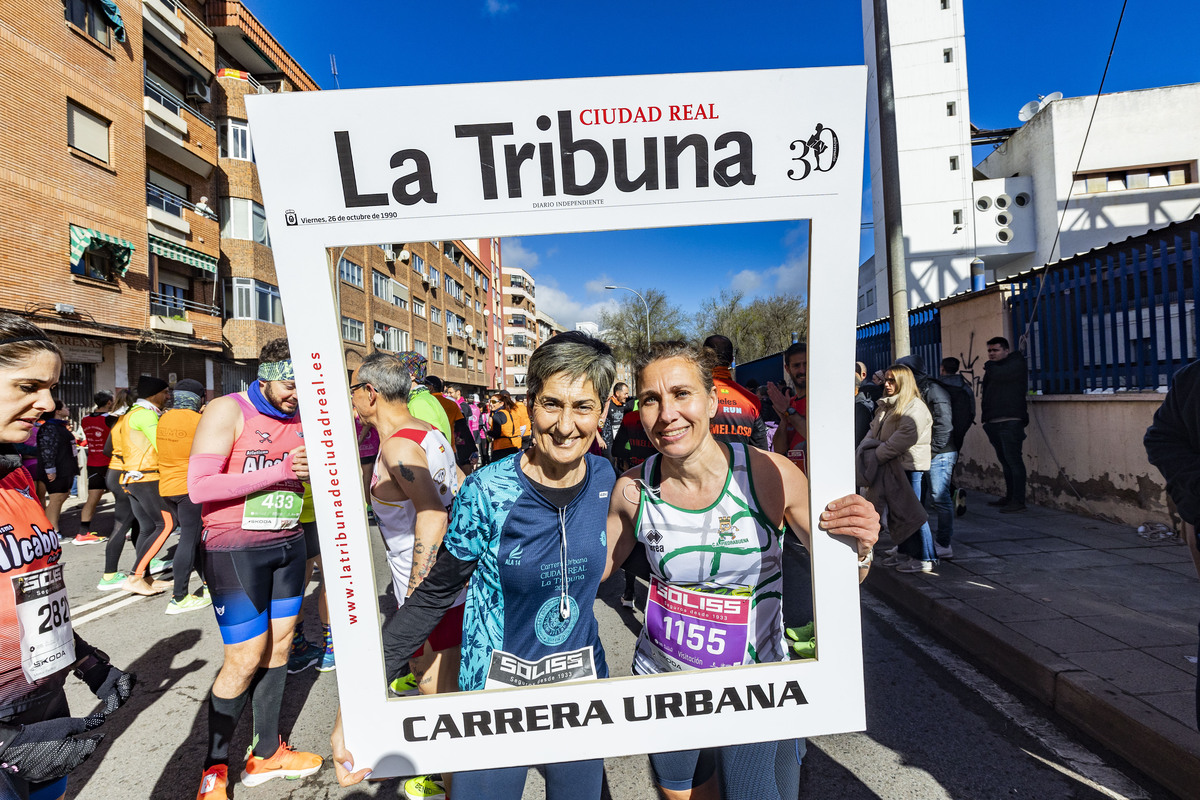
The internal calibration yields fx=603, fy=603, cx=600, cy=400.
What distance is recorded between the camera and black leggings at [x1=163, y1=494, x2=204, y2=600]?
5.06m

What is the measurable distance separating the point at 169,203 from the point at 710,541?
82.9ft

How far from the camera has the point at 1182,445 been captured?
6.55 ft

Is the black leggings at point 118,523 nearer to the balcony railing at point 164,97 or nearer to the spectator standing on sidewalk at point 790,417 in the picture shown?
the spectator standing on sidewalk at point 790,417

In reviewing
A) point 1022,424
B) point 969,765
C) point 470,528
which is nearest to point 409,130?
point 470,528

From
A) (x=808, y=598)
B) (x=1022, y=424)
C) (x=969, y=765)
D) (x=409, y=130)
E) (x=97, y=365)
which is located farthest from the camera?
(x=97, y=365)

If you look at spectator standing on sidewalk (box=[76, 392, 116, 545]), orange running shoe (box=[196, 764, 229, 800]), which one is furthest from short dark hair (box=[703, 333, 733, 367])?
spectator standing on sidewalk (box=[76, 392, 116, 545])

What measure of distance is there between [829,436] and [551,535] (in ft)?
2.63

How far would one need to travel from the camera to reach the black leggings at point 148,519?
6.04 meters

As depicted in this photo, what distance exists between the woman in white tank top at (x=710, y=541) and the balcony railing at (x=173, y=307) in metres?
22.6

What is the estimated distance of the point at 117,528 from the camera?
21.4ft

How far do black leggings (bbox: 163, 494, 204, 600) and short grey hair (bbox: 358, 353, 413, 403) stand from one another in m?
3.20

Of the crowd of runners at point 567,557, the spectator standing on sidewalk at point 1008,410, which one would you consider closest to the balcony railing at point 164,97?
the crowd of runners at point 567,557

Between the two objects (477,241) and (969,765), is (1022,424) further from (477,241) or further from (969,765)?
(477,241)

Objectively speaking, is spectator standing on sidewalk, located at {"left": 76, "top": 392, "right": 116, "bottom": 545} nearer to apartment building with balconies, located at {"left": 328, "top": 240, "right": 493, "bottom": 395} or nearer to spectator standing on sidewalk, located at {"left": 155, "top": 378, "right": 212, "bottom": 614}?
spectator standing on sidewalk, located at {"left": 155, "top": 378, "right": 212, "bottom": 614}
